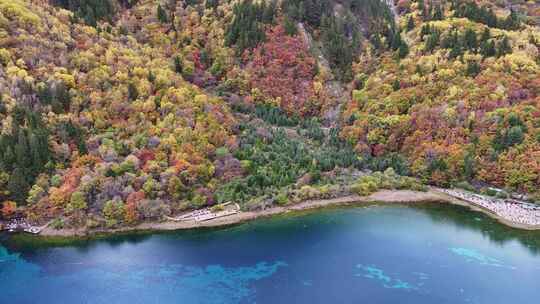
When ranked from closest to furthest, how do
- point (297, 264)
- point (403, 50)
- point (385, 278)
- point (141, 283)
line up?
point (141, 283), point (385, 278), point (297, 264), point (403, 50)

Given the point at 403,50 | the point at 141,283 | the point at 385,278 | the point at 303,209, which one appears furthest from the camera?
the point at 403,50

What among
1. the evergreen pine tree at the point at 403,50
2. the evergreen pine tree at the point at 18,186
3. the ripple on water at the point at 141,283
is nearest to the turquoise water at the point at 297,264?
the ripple on water at the point at 141,283

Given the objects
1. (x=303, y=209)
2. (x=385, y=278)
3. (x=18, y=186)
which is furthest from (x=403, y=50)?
(x=18, y=186)

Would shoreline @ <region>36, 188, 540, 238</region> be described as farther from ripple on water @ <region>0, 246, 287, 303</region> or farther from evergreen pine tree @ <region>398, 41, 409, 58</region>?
evergreen pine tree @ <region>398, 41, 409, 58</region>

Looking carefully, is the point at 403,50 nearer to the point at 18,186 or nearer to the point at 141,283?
the point at 141,283

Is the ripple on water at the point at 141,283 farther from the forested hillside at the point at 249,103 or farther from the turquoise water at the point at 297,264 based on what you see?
the forested hillside at the point at 249,103

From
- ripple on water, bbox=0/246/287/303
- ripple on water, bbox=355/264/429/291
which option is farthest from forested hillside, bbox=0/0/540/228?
ripple on water, bbox=355/264/429/291
